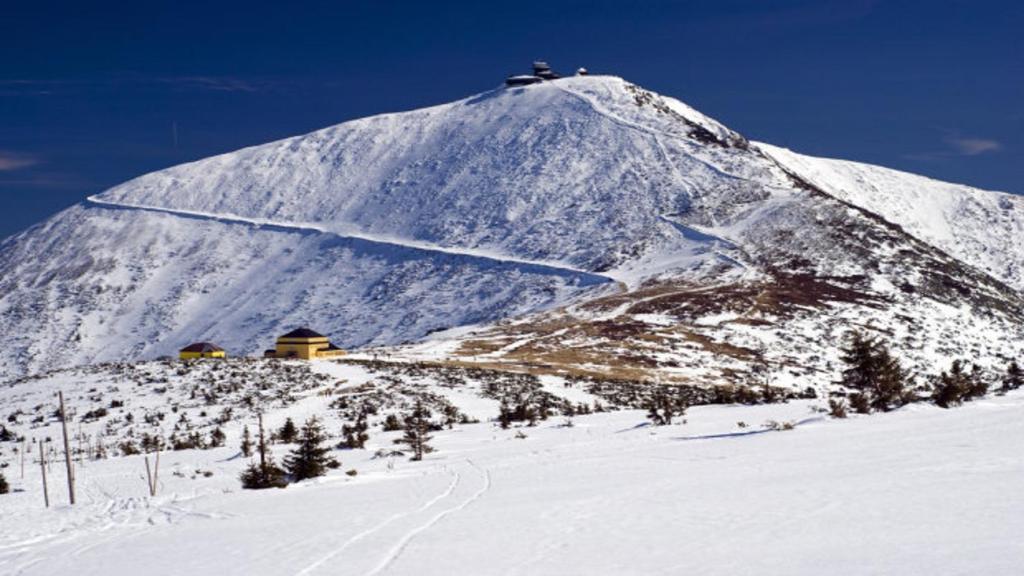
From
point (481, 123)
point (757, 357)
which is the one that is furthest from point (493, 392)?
point (481, 123)

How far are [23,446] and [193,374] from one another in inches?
616

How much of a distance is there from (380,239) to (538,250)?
84.1ft

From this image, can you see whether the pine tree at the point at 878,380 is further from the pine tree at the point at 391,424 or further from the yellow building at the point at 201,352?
the yellow building at the point at 201,352

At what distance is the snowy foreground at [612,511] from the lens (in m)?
9.86

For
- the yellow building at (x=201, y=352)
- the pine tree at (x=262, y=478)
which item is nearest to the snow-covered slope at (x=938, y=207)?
the yellow building at (x=201, y=352)

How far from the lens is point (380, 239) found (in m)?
128

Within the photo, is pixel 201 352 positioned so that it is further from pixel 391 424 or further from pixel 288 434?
pixel 288 434

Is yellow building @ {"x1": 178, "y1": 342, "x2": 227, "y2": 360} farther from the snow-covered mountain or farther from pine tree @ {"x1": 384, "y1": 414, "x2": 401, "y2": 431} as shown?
pine tree @ {"x1": 384, "y1": 414, "x2": 401, "y2": 431}

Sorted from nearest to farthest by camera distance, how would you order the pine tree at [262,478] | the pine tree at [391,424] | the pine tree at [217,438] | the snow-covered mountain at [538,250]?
the pine tree at [262,478], the pine tree at [217,438], the pine tree at [391,424], the snow-covered mountain at [538,250]

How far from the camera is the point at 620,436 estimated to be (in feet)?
84.7

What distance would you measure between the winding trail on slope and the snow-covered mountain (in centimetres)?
45

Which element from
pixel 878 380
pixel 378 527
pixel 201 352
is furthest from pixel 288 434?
pixel 201 352

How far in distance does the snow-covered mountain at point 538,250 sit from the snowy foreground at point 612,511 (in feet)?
120

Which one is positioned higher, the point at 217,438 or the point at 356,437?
the point at 217,438
